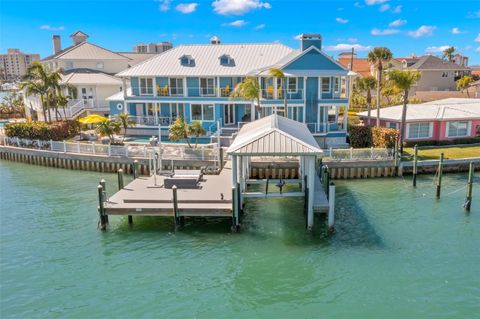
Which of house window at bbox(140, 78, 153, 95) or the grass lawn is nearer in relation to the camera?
the grass lawn

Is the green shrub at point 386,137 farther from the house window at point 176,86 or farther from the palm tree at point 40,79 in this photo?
the palm tree at point 40,79

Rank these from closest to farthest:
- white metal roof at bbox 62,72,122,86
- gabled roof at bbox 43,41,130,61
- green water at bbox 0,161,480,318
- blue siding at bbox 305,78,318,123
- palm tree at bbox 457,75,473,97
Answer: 1. green water at bbox 0,161,480,318
2. blue siding at bbox 305,78,318,123
3. white metal roof at bbox 62,72,122,86
4. gabled roof at bbox 43,41,130,61
5. palm tree at bbox 457,75,473,97

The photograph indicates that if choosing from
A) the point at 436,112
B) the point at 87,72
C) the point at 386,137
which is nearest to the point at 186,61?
the point at 87,72

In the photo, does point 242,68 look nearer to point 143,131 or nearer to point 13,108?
point 143,131

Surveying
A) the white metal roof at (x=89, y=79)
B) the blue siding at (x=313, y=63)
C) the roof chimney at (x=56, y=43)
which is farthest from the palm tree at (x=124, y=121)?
the roof chimney at (x=56, y=43)

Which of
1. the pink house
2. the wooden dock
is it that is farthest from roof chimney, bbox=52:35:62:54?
the pink house

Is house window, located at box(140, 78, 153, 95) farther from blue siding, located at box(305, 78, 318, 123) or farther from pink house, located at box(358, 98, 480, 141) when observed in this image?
pink house, located at box(358, 98, 480, 141)
